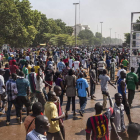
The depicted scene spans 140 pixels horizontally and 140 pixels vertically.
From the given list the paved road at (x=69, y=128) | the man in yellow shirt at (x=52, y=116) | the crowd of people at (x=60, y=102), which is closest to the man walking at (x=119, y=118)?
the crowd of people at (x=60, y=102)

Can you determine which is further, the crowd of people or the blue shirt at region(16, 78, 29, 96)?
the blue shirt at region(16, 78, 29, 96)

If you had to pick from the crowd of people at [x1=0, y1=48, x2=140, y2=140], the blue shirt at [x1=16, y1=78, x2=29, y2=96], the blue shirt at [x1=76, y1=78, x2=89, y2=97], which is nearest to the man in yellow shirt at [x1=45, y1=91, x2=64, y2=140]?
the crowd of people at [x1=0, y1=48, x2=140, y2=140]

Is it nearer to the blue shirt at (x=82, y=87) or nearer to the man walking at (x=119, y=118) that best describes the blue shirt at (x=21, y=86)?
the blue shirt at (x=82, y=87)

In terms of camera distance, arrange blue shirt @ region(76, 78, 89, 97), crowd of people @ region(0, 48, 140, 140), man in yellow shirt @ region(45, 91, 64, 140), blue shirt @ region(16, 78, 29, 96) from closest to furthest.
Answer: crowd of people @ region(0, 48, 140, 140) → man in yellow shirt @ region(45, 91, 64, 140) → blue shirt @ region(16, 78, 29, 96) → blue shirt @ region(76, 78, 89, 97)

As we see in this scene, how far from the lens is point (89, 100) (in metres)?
10.2

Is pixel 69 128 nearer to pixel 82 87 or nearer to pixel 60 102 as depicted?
pixel 82 87

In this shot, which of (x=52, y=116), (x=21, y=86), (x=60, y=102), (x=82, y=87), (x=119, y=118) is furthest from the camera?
(x=60, y=102)

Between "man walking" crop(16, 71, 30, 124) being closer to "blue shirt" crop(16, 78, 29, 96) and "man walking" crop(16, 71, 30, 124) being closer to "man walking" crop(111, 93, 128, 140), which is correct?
"blue shirt" crop(16, 78, 29, 96)

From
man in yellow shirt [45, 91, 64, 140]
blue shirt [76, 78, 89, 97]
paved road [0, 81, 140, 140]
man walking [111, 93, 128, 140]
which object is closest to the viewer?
man in yellow shirt [45, 91, 64, 140]

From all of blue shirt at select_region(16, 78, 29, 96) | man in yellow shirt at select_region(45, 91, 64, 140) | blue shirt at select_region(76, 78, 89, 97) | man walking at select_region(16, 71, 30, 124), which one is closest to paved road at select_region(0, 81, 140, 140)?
man walking at select_region(16, 71, 30, 124)

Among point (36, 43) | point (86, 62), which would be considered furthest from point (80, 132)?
point (36, 43)

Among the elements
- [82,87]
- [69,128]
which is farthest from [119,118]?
[82,87]

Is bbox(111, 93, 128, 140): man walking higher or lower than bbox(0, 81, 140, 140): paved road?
higher

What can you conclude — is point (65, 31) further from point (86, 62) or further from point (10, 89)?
point (10, 89)
